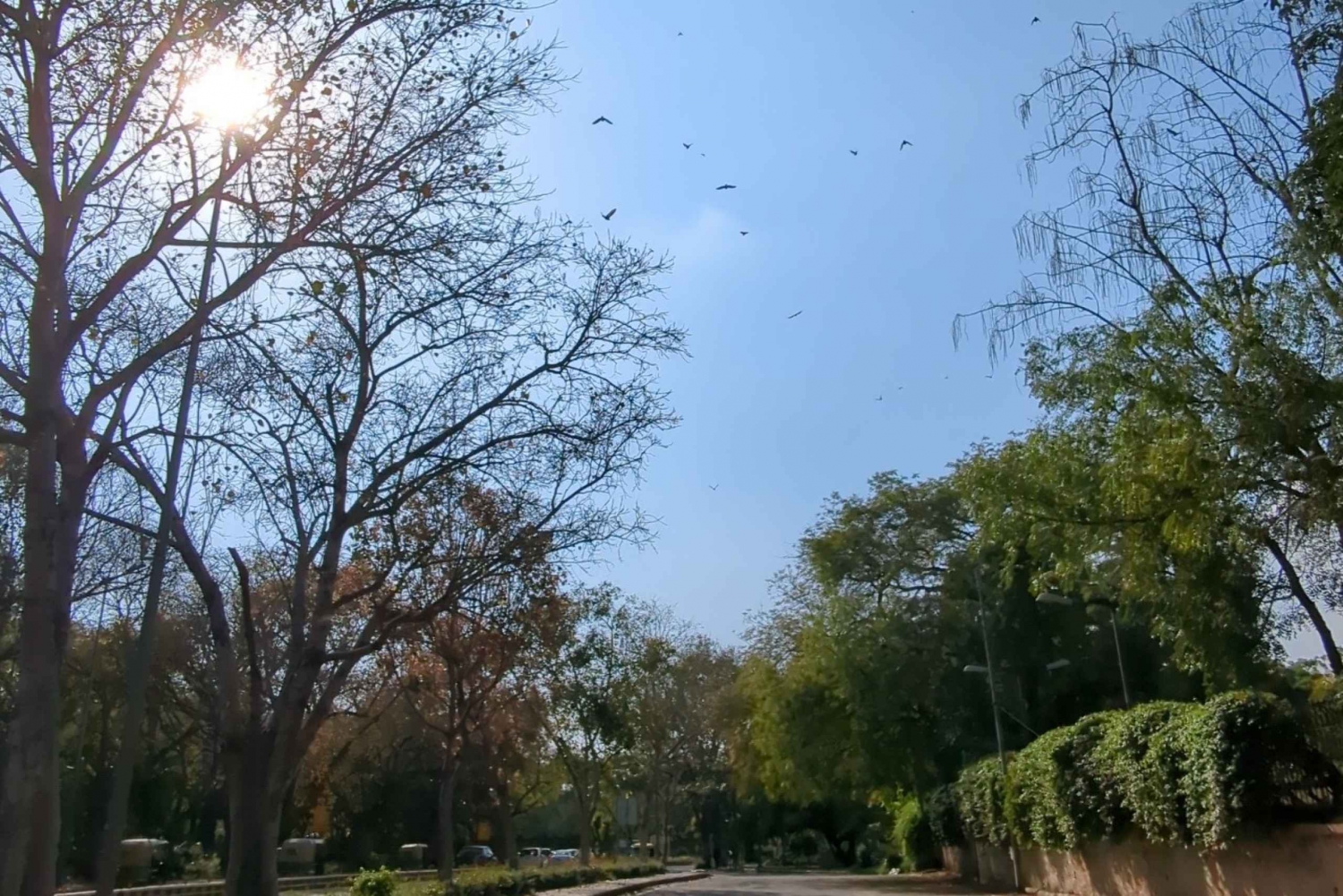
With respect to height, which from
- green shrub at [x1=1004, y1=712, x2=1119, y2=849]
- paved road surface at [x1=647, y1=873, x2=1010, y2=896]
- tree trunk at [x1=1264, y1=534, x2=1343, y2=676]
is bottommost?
paved road surface at [x1=647, y1=873, x2=1010, y2=896]

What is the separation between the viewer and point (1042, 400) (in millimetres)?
14141

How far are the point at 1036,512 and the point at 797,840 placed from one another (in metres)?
70.0

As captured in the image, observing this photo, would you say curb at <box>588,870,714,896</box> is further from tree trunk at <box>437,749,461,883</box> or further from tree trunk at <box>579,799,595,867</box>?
tree trunk at <box>437,749,461,883</box>

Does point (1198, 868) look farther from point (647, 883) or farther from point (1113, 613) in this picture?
point (647, 883)

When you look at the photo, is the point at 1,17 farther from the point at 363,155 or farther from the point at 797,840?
the point at 797,840

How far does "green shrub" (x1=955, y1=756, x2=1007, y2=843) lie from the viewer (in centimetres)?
3044

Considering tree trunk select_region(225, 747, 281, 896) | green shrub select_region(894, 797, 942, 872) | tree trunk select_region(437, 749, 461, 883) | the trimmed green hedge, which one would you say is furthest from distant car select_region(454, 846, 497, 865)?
tree trunk select_region(225, 747, 281, 896)

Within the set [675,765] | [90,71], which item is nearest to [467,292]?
[90,71]

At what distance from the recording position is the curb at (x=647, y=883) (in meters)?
33.2

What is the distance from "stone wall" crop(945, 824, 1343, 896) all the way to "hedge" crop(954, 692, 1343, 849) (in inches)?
16.5

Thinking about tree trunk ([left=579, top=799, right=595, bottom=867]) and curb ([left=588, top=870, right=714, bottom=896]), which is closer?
curb ([left=588, top=870, right=714, bottom=896])

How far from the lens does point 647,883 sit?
42312 millimetres

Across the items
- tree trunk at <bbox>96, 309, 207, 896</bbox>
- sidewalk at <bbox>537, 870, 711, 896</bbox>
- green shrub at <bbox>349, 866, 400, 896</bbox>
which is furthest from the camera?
sidewalk at <bbox>537, 870, 711, 896</bbox>

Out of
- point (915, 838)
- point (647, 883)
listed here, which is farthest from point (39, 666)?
point (915, 838)
